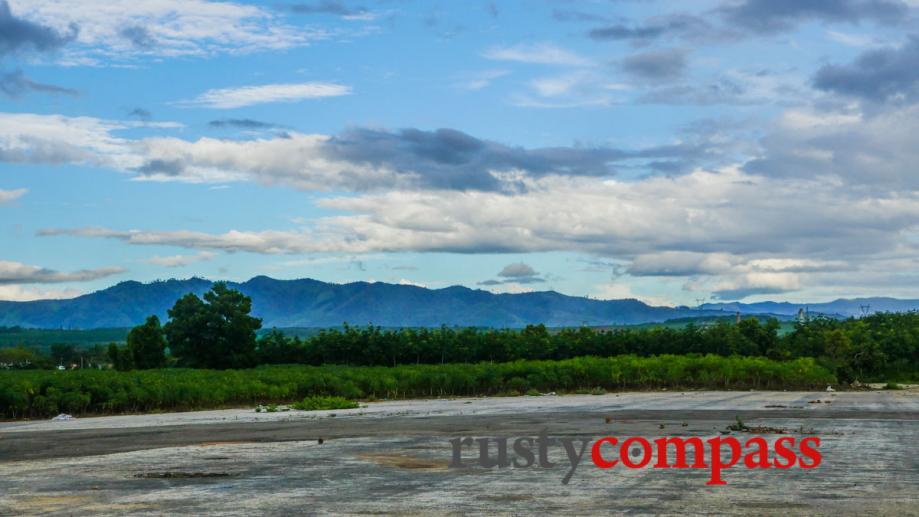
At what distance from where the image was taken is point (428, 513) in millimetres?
15617

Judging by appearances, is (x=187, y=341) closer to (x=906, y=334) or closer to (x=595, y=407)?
(x=595, y=407)

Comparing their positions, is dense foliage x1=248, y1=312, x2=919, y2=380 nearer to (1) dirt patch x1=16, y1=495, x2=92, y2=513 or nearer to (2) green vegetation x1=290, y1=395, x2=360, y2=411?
(2) green vegetation x1=290, y1=395, x2=360, y2=411

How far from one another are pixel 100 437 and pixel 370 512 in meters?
21.8

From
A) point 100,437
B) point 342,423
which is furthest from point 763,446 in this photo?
point 100,437

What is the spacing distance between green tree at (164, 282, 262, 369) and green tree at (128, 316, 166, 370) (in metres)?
1.31

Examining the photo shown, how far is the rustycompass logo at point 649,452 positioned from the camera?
22.1m

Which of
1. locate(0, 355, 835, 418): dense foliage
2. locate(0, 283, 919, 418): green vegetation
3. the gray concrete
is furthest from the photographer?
locate(0, 283, 919, 418): green vegetation

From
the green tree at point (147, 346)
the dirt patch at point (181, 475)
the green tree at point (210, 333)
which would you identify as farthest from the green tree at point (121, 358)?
the dirt patch at point (181, 475)

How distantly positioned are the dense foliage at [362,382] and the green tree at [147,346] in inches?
1281

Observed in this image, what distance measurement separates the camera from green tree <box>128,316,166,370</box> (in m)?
106

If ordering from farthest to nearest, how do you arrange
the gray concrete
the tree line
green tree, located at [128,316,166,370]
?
green tree, located at [128,316,166,370] < the tree line < the gray concrete

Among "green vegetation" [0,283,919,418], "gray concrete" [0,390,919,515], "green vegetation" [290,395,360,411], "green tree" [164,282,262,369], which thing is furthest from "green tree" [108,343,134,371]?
"gray concrete" [0,390,919,515]

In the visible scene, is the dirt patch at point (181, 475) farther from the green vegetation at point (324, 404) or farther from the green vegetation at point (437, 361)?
the green vegetation at point (437, 361)

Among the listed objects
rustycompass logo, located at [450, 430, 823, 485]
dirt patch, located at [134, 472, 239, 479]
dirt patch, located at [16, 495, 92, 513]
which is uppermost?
dirt patch, located at [16, 495, 92, 513]
